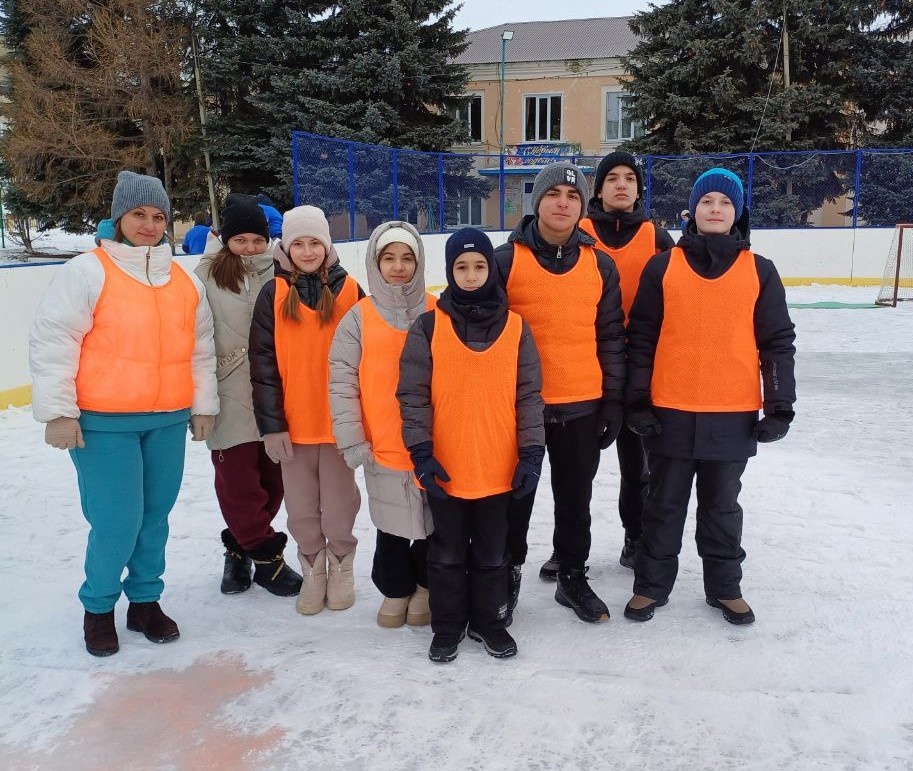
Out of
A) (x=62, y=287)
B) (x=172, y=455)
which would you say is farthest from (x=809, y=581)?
(x=62, y=287)

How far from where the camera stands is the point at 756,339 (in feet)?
8.83

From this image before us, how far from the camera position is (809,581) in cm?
311

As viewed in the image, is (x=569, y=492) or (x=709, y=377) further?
(x=569, y=492)

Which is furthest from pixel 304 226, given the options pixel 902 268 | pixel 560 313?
pixel 902 268

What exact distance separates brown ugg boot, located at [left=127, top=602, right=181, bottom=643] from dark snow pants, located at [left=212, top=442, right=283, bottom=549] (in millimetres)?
416

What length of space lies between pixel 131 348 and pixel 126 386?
0.40ft

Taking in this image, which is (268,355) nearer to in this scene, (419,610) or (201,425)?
(201,425)

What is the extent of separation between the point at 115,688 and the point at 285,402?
105 cm

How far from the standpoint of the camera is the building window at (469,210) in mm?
13969

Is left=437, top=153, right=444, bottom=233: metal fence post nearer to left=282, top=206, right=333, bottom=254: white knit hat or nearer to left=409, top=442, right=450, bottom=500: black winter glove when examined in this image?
left=282, top=206, right=333, bottom=254: white knit hat

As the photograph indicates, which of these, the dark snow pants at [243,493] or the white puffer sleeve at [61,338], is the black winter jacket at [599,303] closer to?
the dark snow pants at [243,493]

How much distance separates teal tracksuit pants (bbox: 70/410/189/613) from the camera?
2.51m

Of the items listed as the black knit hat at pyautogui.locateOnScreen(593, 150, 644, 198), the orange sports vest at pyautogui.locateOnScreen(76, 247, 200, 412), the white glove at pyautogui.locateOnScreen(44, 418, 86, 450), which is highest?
the black knit hat at pyautogui.locateOnScreen(593, 150, 644, 198)

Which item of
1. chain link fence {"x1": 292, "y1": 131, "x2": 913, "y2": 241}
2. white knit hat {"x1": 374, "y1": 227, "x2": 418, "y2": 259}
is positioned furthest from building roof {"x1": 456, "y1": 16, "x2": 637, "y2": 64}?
white knit hat {"x1": 374, "y1": 227, "x2": 418, "y2": 259}
